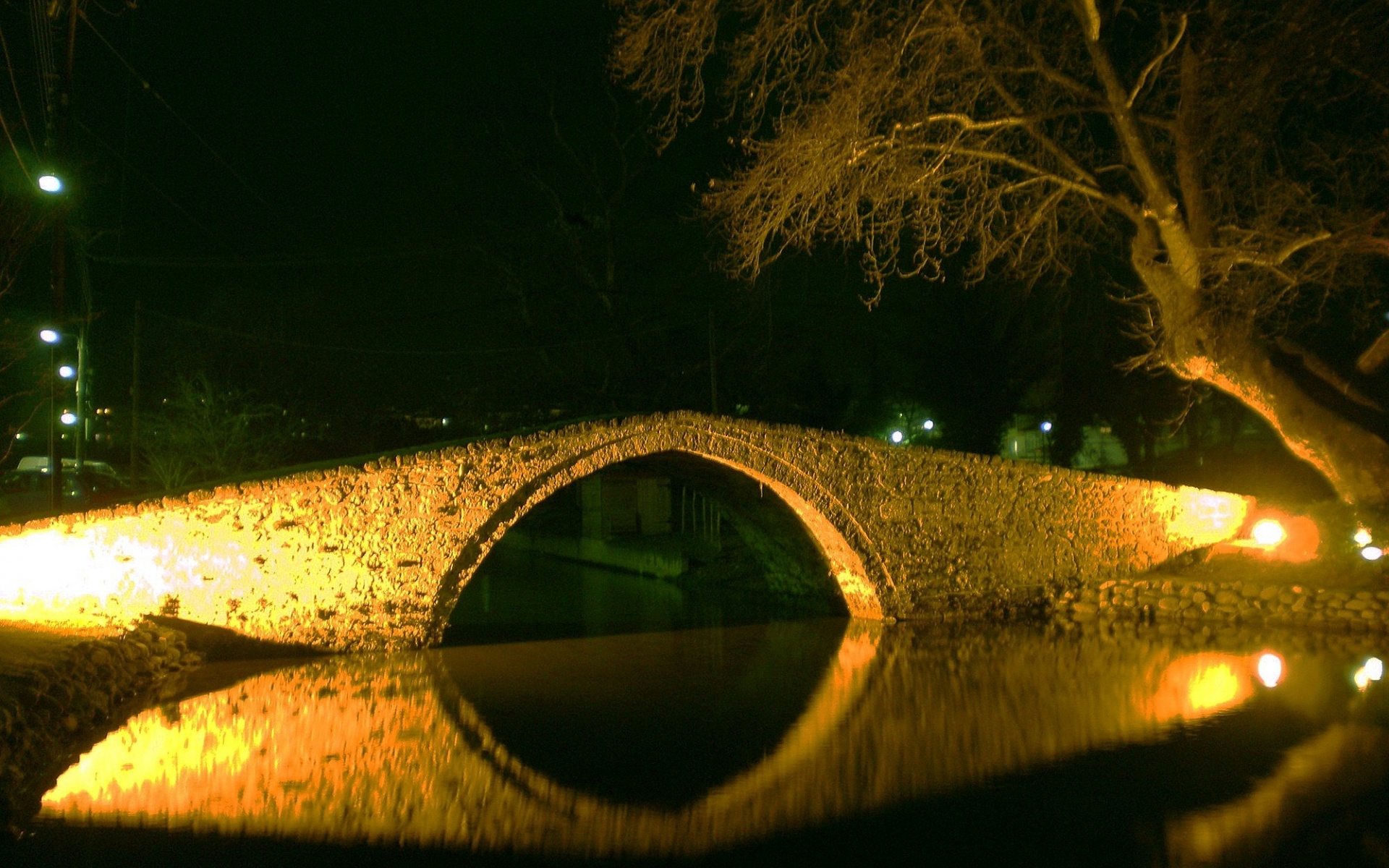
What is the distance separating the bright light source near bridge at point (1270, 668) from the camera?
10.2 meters

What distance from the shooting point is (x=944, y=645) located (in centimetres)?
1279

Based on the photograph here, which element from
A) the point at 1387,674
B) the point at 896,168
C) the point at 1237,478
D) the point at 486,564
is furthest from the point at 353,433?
the point at 1387,674

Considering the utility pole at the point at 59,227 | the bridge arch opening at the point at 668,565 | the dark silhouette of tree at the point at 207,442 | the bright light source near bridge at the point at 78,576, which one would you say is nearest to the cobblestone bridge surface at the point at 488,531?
the bright light source near bridge at the point at 78,576

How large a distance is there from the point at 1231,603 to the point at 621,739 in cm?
860

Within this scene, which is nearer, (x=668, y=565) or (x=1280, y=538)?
(x=1280, y=538)

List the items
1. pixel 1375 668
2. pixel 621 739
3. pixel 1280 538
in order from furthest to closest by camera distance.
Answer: pixel 1280 538 → pixel 1375 668 → pixel 621 739

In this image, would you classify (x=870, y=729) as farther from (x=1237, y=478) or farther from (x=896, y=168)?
(x=1237, y=478)

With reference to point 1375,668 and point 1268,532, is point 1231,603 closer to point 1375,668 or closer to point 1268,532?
point 1268,532

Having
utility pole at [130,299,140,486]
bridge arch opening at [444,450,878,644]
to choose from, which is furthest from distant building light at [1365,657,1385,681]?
utility pole at [130,299,140,486]

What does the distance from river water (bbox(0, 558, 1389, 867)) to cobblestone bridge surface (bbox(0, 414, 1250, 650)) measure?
0.80m

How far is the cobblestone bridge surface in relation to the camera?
11.2 metres

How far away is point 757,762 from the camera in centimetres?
800

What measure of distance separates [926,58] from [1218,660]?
23.4 ft

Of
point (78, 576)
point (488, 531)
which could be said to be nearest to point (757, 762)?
point (488, 531)
